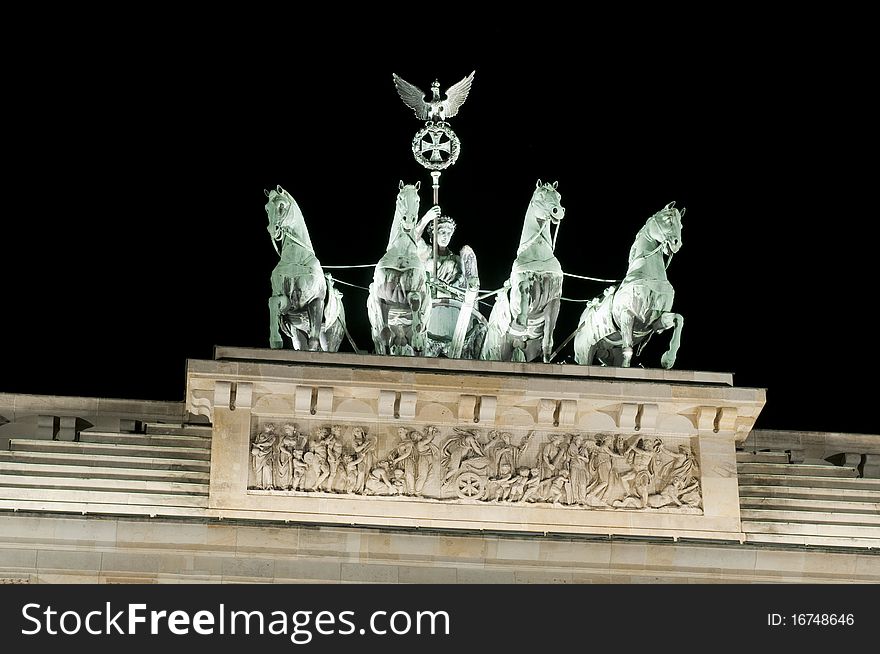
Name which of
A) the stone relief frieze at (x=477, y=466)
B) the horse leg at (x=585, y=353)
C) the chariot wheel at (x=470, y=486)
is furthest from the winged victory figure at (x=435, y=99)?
the chariot wheel at (x=470, y=486)

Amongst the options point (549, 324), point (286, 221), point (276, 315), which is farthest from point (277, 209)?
point (549, 324)

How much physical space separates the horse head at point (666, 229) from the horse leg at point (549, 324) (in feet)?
4.38

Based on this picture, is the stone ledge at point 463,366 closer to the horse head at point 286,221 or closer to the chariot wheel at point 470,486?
the chariot wheel at point 470,486

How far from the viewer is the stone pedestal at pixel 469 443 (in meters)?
24.8

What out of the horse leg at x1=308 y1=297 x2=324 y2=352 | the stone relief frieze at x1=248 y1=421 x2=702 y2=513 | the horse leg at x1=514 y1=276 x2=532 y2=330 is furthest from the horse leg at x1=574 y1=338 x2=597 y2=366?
the horse leg at x1=308 y1=297 x2=324 y2=352

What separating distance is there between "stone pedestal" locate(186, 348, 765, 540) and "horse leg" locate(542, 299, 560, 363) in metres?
0.52

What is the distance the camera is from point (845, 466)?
26.5m

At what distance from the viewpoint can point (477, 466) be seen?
25109mm

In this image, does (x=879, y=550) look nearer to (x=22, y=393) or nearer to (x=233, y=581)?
(x=233, y=581)

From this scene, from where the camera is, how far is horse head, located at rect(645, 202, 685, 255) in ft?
85.1

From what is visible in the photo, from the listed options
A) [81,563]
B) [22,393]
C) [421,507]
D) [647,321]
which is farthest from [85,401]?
[647,321]

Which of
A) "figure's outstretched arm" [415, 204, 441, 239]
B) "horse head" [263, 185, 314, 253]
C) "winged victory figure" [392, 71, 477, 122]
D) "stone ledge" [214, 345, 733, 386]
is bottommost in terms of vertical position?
"stone ledge" [214, 345, 733, 386]

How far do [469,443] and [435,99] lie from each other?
17.5ft

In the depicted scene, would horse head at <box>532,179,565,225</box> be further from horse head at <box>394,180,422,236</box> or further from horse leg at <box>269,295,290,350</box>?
horse leg at <box>269,295,290,350</box>
